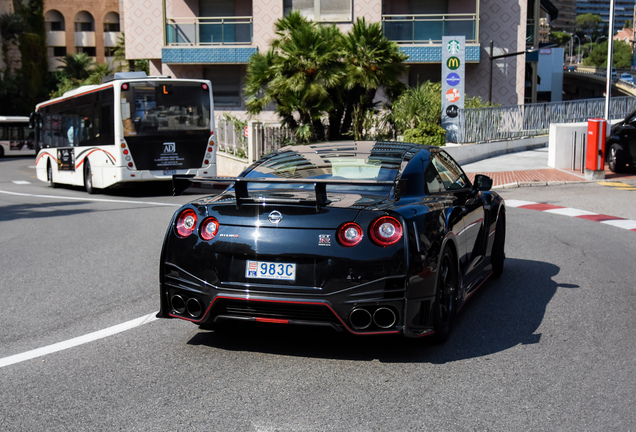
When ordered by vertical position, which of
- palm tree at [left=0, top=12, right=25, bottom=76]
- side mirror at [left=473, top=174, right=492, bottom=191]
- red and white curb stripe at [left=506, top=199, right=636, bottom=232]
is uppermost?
palm tree at [left=0, top=12, right=25, bottom=76]

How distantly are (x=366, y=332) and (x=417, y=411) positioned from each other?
2.90 ft

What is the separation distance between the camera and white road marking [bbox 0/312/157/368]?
5426 millimetres

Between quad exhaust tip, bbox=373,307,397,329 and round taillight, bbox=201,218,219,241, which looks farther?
round taillight, bbox=201,218,219,241

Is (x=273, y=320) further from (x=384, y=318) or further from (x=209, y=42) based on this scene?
(x=209, y=42)

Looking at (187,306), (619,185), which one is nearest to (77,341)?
(187,306)

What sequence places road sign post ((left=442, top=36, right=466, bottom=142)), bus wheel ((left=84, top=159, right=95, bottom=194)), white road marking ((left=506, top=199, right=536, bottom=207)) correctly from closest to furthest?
white road marking ((left=506, top=199, right=536, bottom=207)) < bus wheel ((left=84, top=159, right=95, bottom=194)) < road sign post ((left=442, top=36, right=466, bottom=142))

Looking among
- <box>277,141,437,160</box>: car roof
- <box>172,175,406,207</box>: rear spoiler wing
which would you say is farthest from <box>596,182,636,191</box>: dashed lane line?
<box>172,175,406,207</box>: rear spoiler wing

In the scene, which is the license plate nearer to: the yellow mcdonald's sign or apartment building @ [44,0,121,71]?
the yellow mcdonald's sign

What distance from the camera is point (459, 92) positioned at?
966 inches

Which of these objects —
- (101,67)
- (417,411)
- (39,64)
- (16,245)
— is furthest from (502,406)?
(39,64)

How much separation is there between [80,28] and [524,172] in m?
75.1

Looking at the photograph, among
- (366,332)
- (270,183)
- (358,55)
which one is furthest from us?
(358,55)

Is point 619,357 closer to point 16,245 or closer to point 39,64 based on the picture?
point 16,245

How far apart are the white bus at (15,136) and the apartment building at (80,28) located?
121 ft
